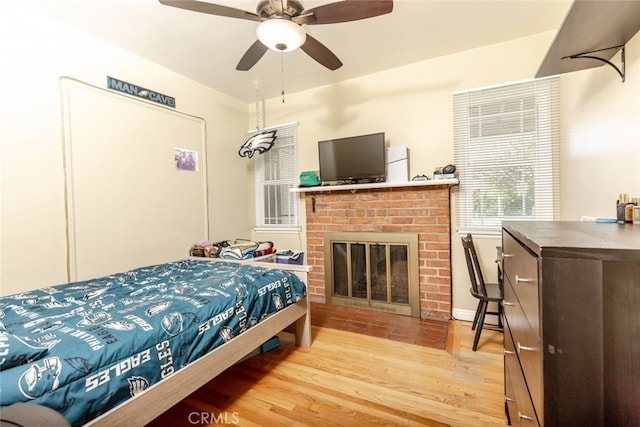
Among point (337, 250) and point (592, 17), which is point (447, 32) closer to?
point (592, 17)

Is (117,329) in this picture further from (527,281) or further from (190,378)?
(527,281)

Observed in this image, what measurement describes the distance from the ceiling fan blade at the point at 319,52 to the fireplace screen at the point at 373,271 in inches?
71.0

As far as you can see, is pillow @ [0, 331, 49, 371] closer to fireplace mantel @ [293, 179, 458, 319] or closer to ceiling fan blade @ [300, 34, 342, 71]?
ceiling fan blade @ [300, 34, 342, 71]

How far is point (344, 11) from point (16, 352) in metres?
2.19

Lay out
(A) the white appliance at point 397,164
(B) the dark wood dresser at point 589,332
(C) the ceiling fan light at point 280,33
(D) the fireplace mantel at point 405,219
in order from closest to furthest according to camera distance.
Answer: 1. (B) the dark wood dresser at point 589,332
2. (C) the ceiling fan light at point 280,33
3. (D) the fireplace mantel at point 405,219
4. (A) the white appliance at point 397,164

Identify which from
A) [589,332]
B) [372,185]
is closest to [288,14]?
[372,185]

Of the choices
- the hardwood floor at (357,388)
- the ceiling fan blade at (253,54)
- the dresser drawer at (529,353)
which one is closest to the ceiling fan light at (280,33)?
the ceiling fan blade at (253,54)

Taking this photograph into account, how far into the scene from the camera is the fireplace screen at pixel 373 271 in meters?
2.99

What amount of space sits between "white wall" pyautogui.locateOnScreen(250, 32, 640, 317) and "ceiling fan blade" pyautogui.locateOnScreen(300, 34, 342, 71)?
1.15 m

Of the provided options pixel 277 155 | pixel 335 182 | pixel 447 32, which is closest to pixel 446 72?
pixel 447 32

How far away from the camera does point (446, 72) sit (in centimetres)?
288

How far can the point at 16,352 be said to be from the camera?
941mm

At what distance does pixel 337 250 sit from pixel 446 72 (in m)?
2.27

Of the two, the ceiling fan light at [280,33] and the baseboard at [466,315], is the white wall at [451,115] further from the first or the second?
the ceiling fan light at [280,33]
